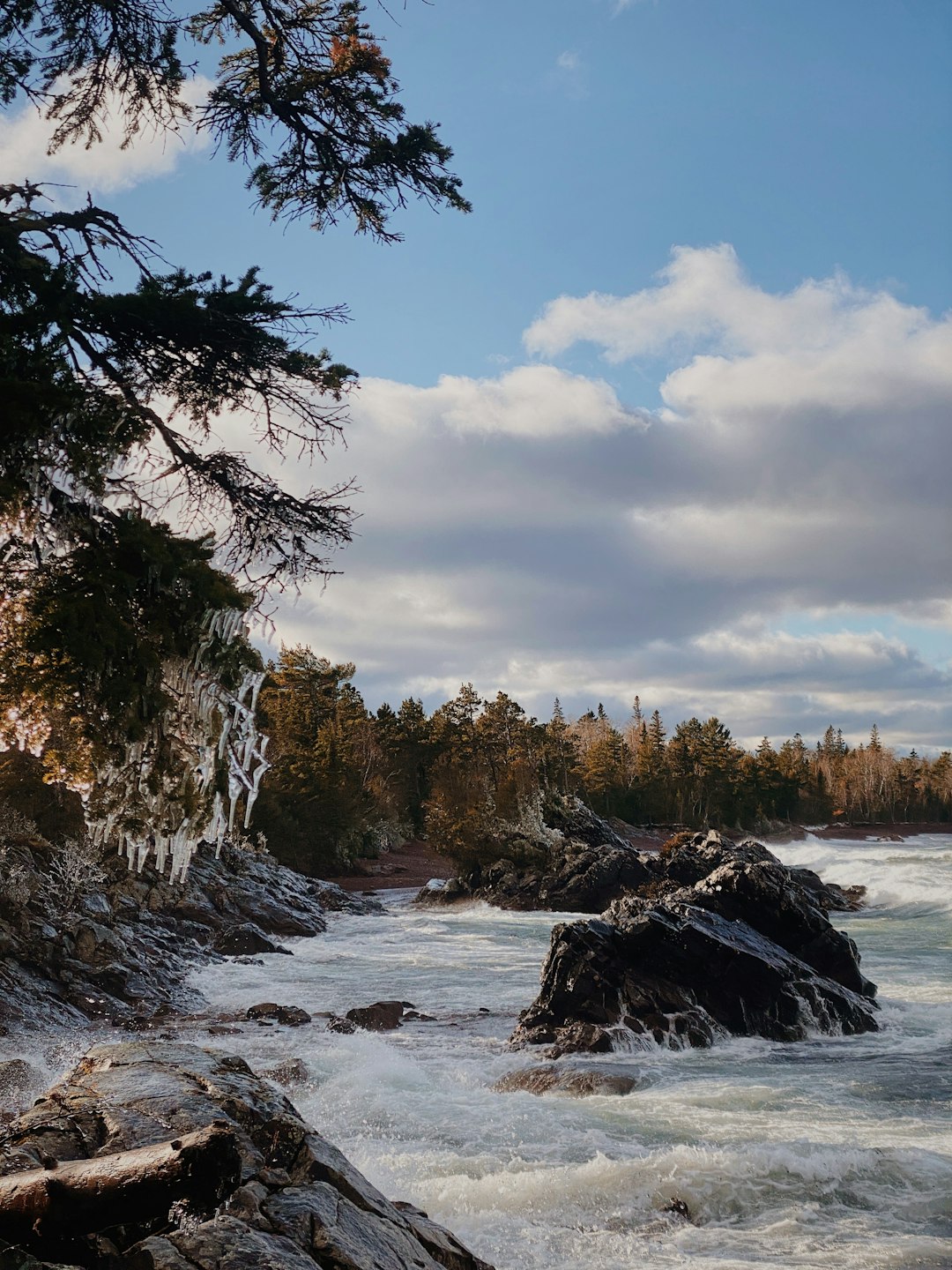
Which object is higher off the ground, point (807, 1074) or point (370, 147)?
point (370, 147)

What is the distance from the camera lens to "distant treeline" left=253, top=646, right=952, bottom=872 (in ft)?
127

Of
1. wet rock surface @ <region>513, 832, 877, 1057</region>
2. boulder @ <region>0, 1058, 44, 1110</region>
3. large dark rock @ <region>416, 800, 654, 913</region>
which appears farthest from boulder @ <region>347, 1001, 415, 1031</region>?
large dark rock @ <region>416, 800, 654, 913</region>

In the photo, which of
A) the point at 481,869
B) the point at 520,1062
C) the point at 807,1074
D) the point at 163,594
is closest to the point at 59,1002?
the point at 520,1062

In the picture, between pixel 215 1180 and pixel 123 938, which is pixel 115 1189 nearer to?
pixel 215 1180

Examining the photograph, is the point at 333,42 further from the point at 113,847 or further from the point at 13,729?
the point at 113,847

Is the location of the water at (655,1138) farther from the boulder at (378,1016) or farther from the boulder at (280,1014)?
the boulder at (280,1014)

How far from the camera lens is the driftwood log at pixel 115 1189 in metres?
4.20

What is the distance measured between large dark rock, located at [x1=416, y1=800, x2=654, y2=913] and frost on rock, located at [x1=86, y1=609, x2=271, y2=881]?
2512 centimetres

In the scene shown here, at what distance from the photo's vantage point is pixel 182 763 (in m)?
6.86

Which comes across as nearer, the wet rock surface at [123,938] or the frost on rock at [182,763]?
the frost on rock at [182,763]

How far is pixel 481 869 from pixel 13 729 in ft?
102

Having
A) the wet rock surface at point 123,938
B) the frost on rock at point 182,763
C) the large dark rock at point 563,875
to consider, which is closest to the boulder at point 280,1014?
the wet rock surface at point 123,938

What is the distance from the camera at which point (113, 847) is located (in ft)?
67.6

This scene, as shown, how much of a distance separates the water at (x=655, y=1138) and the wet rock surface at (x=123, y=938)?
1.40m
